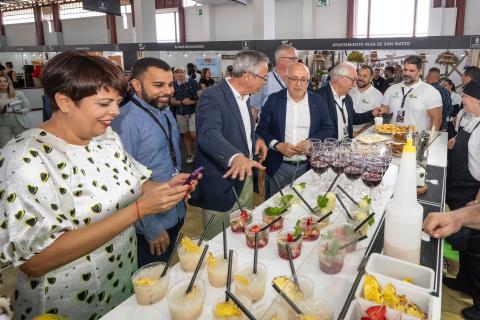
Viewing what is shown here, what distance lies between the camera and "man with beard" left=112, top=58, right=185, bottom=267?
2.21 m

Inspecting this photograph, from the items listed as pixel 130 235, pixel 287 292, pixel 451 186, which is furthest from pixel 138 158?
pixel 451 186

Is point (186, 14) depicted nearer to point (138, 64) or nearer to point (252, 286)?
point (138, 64)

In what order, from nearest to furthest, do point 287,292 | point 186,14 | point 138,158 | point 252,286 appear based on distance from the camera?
1. point 287,292
2. point 252,286
3. point 138,158
4. point 186,14

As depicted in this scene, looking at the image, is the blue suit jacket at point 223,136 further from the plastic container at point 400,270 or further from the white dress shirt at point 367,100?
the white dress shirt at point 367,100

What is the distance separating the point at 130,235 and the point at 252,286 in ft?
2.56

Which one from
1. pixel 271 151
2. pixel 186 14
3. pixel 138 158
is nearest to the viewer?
pixel 138 158

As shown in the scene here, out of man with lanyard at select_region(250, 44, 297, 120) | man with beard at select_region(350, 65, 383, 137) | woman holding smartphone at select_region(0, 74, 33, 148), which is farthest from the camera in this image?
woman holding smartphone at select_region(0, 74, 33, 148)

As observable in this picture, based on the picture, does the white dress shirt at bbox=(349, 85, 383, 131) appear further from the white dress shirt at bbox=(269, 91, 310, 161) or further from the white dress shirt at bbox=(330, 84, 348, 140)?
the white dress shirt at bbox=(269, 91, 310, 161)

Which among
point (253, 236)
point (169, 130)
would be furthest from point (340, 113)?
point (253, 236)

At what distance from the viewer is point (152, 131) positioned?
2262 mm

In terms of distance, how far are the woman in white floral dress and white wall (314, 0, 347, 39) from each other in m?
13.3

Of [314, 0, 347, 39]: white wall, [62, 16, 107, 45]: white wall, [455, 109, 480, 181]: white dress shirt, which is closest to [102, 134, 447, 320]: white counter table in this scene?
[455, 109, 480, 181]: white dress shirt

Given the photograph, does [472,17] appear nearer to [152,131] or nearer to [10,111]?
[152,131]

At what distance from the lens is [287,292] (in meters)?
1.13
